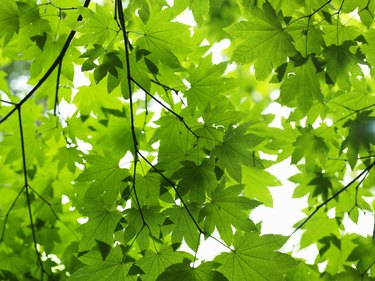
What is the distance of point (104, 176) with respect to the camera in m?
1.59

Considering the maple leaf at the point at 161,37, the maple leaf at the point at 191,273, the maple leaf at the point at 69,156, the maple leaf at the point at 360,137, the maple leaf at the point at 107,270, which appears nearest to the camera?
the maple leaf at the point at 191,273

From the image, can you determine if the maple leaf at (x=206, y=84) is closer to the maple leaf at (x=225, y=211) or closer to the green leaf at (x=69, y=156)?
the maple leaf at (x=225, y=211)

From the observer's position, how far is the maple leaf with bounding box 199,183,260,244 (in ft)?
4.83

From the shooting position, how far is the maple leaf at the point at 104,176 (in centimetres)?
158

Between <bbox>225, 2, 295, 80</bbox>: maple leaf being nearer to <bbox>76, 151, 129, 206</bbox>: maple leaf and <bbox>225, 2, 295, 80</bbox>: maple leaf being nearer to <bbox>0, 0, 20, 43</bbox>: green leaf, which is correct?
<bbox>76, 151, 129, 206</bbox>: maple leaf

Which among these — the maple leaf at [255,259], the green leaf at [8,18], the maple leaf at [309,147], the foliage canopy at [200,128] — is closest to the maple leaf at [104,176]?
the foliage canopy at [200,128]

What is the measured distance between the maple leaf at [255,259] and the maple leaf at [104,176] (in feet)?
1.46

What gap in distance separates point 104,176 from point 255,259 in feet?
2.01

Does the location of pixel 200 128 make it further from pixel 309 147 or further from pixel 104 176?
pixel 309 147

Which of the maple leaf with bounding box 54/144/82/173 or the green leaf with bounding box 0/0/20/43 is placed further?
the maple leaf with bounding box 54/144/82/173

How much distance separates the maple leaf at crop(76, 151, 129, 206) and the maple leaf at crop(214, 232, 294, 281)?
1.46 feet

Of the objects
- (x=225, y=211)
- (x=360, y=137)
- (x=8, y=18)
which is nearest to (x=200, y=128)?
(x=225, y=211)

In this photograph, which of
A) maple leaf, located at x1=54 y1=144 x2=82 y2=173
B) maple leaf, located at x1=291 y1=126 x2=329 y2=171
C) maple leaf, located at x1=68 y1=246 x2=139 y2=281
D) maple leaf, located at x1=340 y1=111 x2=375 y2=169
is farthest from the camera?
maple leaf, located at x1=54 y1=144 x2=82 y2=173

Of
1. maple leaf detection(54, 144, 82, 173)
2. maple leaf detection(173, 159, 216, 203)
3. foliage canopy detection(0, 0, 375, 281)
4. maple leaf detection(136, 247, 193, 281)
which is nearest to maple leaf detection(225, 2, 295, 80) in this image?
foliage canopy detection(0, 0, 375, 281)
